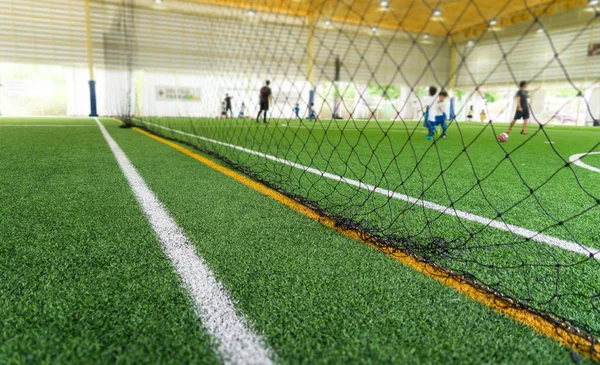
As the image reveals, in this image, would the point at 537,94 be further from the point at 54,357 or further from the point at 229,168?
the point at 54,357

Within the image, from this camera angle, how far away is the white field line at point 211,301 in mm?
896

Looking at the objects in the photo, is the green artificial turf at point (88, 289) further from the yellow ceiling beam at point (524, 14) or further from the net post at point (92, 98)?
the yellow ceiling beam at point (524, 14)

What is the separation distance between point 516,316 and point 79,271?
4.55 ft

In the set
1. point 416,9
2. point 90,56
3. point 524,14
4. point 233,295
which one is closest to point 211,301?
point 233,295

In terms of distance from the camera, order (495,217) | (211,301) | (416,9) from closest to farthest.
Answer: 1. (211,301)
2. (495,217)
3. (416,9)

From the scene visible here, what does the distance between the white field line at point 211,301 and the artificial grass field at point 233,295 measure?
0.10 feet

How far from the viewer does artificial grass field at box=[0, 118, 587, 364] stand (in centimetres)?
91

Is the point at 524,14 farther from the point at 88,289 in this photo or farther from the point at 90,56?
the point at 88,289

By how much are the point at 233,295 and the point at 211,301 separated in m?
0.07

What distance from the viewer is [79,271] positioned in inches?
50.1

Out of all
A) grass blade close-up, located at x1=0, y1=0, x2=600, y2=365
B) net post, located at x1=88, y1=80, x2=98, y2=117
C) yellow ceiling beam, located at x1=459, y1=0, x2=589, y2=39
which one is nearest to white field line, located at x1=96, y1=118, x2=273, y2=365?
grass blade close-up, located at x1=0, y1=0, x2=600, y2=365

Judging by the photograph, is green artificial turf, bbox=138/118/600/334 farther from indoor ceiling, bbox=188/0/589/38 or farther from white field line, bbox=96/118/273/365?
indoor ceiling, bbox=188/0/589/38

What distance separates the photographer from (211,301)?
1112 millimetres

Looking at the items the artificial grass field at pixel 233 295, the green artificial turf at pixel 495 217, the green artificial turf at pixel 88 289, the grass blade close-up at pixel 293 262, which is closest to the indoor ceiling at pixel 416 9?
the green artificial turf at pixel 495 217
